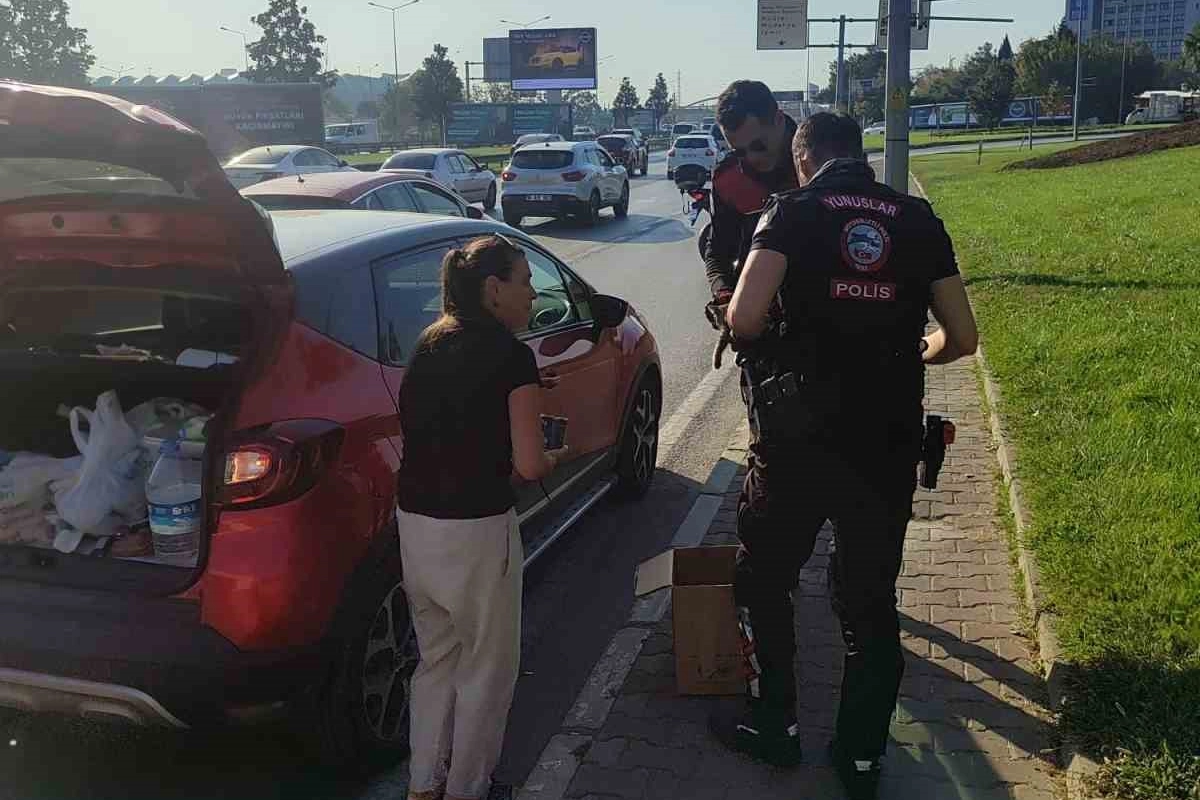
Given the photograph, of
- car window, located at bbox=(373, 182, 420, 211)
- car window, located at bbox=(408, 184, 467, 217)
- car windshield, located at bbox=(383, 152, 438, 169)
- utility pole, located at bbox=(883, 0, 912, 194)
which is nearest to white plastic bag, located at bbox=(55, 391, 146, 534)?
car window, located at bbox=(373, 182, 420, 211)

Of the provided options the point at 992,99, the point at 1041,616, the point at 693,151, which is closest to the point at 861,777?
the point at 1041,616

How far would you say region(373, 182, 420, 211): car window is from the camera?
11328mm

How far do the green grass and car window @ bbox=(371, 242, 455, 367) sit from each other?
2.45 metres

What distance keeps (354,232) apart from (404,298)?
0.32m

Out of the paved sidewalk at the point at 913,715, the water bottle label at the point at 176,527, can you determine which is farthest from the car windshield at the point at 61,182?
the paved sidewalk at the point at 913,715

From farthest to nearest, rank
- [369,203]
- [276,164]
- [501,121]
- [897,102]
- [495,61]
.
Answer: [495,61]
[501,121]
[276,164]
[897,102]
[369,203]

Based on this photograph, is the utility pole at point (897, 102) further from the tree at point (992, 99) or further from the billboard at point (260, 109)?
the tree at point (992, 99)

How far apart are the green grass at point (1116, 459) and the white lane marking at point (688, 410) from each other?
6.68ft

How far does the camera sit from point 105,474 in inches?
134

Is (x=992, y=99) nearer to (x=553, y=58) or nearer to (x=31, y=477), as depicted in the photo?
(x=553, y=58)

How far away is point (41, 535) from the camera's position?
3414 millimetres

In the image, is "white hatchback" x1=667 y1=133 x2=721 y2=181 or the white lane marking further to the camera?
"white hatchback" x1=667 y1=133 x2=721 y2=181

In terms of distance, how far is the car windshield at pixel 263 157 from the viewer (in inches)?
875

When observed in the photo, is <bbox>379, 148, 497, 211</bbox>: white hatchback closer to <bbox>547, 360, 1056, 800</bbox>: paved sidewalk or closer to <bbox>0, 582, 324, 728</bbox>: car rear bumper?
<bbox>547, 360, 1056, 800</bbox>: paved sidewalk
